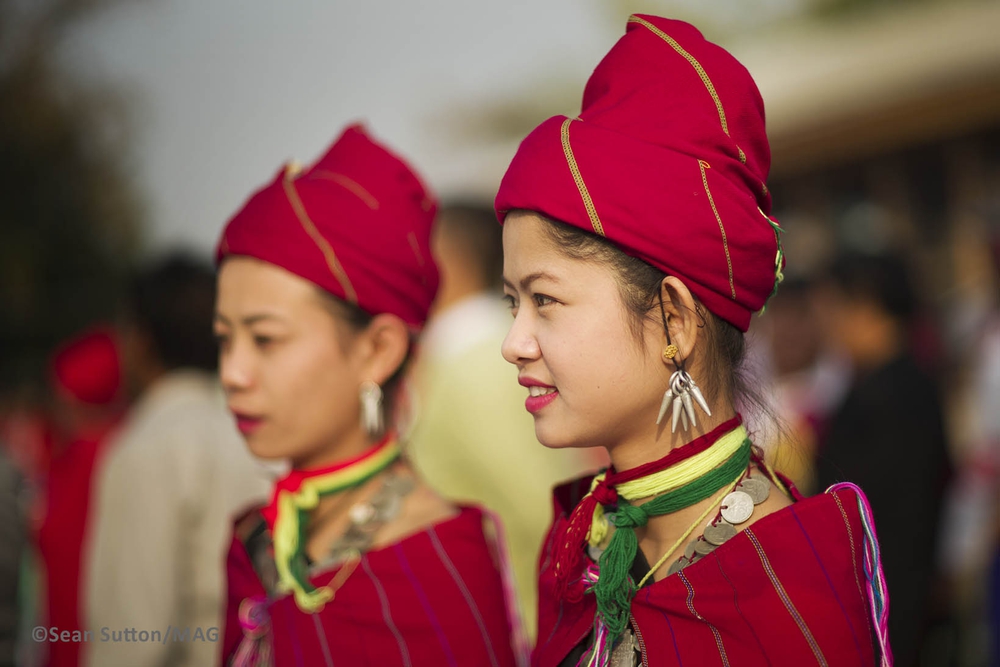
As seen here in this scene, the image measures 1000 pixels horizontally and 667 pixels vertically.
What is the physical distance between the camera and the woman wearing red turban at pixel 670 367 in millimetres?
1555

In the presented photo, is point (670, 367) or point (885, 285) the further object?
point (885, 285)

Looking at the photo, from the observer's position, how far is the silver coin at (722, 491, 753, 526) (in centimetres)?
163

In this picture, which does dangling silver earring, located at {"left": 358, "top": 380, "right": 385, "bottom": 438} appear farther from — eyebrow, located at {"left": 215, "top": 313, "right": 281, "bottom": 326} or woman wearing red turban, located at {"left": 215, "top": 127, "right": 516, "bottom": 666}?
eyebrow, located at {"left": 215, "top": 313, "right": 281, "bottom": 326}

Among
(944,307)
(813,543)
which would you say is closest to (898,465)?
(813,543)

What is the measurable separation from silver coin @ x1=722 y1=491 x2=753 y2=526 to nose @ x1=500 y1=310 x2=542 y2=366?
43 cm

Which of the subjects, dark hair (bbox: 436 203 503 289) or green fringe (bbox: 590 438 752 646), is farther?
dark hair (bbox: 436 203 503 289)

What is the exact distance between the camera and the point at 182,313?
3.62 m

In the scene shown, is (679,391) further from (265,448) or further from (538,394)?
(265,448)

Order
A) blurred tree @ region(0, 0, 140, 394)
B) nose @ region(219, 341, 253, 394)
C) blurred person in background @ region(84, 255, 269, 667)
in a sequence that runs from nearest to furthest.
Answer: nose @ region(219, 341, 253, 394)
blurred person in background @ region(84, 255, 269, 667)
blurred tree @ region(0, 0, 140, 394)

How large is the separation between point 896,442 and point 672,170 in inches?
111

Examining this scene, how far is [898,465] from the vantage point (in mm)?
3918

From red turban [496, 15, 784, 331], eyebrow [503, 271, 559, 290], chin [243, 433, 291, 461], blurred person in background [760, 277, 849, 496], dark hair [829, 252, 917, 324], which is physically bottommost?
blurred person in background [760, 277, 849, 496]

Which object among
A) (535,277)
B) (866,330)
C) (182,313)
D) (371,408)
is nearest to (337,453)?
(371,408)

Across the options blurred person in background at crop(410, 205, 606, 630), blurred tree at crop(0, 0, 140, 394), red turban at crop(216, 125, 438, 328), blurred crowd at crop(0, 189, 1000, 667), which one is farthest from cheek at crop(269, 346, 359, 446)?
blurred tree at crop(0, 0, 140, 394)
